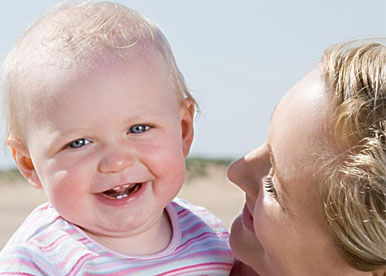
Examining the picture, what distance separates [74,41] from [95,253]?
2.30 ft

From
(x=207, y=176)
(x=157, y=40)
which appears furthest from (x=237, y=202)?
(x=157, y=40)

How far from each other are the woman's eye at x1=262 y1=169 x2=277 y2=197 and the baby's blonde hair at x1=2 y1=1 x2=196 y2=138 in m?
0.46

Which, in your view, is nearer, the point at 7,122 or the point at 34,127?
the point at 34,127

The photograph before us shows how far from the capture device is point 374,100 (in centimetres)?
213

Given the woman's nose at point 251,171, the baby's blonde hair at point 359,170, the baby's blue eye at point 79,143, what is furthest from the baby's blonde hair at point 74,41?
the baby's blonde hair at point 359,170

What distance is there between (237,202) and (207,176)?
209 centimetres

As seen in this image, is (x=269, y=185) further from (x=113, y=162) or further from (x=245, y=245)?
(x=113, y=162)

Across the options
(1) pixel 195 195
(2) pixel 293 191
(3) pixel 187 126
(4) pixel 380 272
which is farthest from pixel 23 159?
(1) pixel 195 195

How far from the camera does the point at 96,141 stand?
2396 millimetres

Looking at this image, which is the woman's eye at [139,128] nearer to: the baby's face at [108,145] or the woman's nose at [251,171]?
the baby's face at [108,145]

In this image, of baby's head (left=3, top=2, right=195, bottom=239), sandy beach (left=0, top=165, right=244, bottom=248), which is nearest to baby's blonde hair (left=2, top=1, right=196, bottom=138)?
baby's head (left=3, top=2, right=195, bottom=239)

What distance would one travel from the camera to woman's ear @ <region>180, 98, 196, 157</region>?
8.98 feet

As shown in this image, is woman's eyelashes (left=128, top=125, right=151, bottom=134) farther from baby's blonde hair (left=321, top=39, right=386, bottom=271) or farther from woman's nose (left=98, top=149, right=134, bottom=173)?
baby's blonde hair (left=321, top=39, right=386, bottom=271)

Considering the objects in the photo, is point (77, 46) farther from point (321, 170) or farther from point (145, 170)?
point (321, 170)
